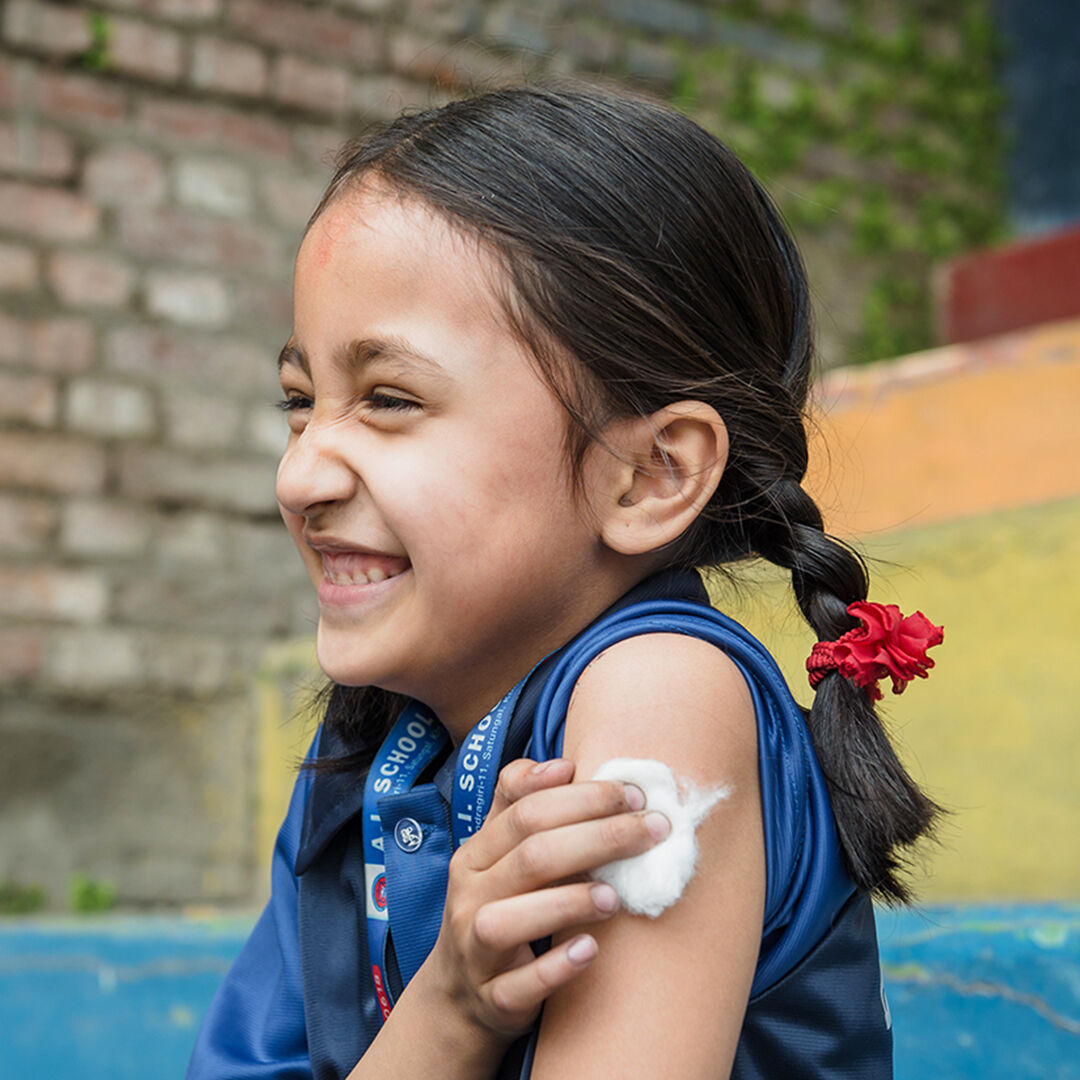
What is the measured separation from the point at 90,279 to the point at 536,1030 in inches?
127

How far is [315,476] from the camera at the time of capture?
1.14 metres

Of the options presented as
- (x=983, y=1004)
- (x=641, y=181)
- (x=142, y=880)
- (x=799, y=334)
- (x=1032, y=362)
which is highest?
(x=641, y=181)

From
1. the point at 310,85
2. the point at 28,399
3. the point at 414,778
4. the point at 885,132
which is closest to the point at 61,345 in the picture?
the point at 28,399

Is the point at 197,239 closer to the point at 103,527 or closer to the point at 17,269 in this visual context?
the point at 17,269

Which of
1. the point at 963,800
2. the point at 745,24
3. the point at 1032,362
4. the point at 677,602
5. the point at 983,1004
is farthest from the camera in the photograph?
the point at 745,24

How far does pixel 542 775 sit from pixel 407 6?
384 cm

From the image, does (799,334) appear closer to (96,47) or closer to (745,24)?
(96,47)

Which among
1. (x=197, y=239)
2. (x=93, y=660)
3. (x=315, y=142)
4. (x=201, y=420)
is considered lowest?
(x=93, y=660)

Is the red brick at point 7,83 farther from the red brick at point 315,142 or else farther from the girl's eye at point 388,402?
the girl's eye at point 388,402

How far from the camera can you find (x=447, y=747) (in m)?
1.29

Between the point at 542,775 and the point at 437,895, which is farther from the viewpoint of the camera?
the point at 437,895

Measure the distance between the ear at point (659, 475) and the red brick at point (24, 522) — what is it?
112 inches

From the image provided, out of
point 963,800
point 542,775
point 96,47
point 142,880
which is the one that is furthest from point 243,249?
point 542,775

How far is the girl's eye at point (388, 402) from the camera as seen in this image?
3.70 feet
